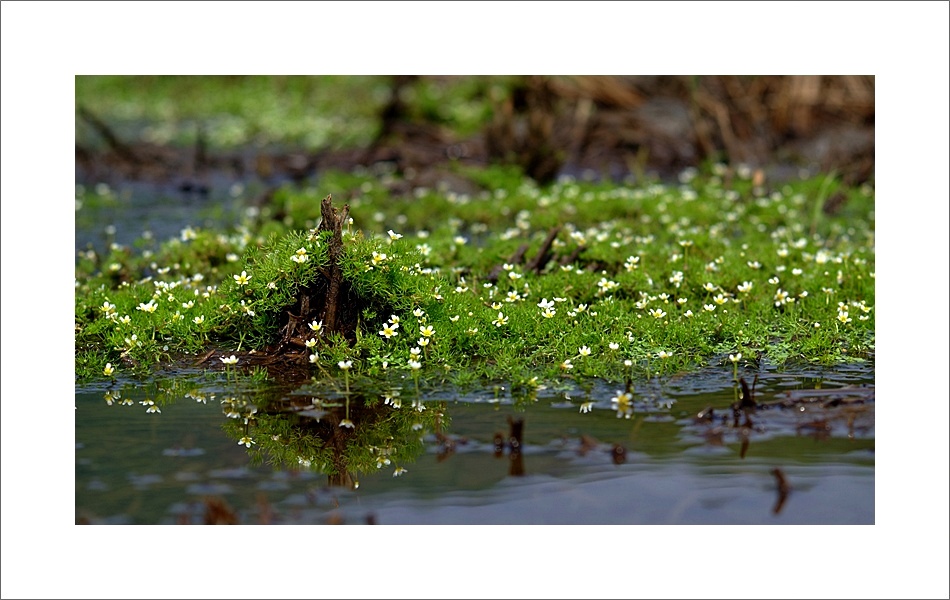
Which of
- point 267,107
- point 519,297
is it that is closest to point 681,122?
point 267,107

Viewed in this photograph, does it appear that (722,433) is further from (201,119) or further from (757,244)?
(201,119)

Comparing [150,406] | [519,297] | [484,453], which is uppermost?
[519,297]

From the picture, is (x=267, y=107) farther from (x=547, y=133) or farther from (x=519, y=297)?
(x=519, y=297)

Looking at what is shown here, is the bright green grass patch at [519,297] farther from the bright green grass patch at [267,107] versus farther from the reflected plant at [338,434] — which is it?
the bright green grass patch at [267,107]

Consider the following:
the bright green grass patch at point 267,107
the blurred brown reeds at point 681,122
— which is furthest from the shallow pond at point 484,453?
the bright green grass patch at point 267,107

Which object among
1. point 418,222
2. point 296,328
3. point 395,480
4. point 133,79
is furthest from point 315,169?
point 395,480

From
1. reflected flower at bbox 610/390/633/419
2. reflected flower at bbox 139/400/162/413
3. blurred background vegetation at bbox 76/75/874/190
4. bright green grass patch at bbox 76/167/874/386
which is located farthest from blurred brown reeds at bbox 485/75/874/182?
reflected flower at bbox 139/400/162/413
